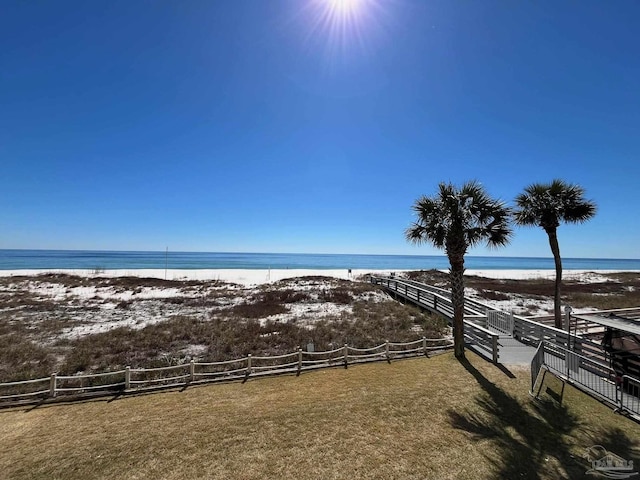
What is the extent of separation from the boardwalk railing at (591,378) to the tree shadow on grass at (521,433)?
1.17 metres

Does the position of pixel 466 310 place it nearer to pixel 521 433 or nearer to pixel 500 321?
pixel 500 321

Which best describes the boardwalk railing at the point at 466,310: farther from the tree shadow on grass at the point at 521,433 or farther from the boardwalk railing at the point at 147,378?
the tree shadow on grass at the point at 521,433

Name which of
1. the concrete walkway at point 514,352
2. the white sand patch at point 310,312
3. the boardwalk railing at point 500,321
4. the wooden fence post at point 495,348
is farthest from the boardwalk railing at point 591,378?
the white sand patch at point 310,312

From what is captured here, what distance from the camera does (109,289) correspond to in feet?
125

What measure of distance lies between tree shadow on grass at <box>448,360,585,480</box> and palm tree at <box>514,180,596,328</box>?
933 centimetres

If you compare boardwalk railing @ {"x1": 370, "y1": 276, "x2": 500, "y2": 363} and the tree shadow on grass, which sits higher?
boardwalk railing @ {"x1": 370, "y1": 276, "x2": 500, "y2": 363}

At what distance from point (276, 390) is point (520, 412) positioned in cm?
711

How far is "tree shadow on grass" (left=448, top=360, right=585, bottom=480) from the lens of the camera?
630cm

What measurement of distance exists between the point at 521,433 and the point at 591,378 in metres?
3.87

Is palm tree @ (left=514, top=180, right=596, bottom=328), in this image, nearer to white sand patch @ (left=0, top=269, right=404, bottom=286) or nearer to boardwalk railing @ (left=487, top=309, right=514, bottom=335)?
boardwalk railing @ (left=487, top=309, right=514, bottom=335)

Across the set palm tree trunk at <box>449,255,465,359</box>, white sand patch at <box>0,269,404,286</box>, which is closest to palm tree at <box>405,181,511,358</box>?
palm tree trunk at <box>449,255,465,359</box>

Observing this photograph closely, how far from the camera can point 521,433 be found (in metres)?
7.62

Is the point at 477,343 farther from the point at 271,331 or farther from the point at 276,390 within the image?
the point at 271,331

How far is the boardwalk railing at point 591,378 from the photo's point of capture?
8.11 metres
